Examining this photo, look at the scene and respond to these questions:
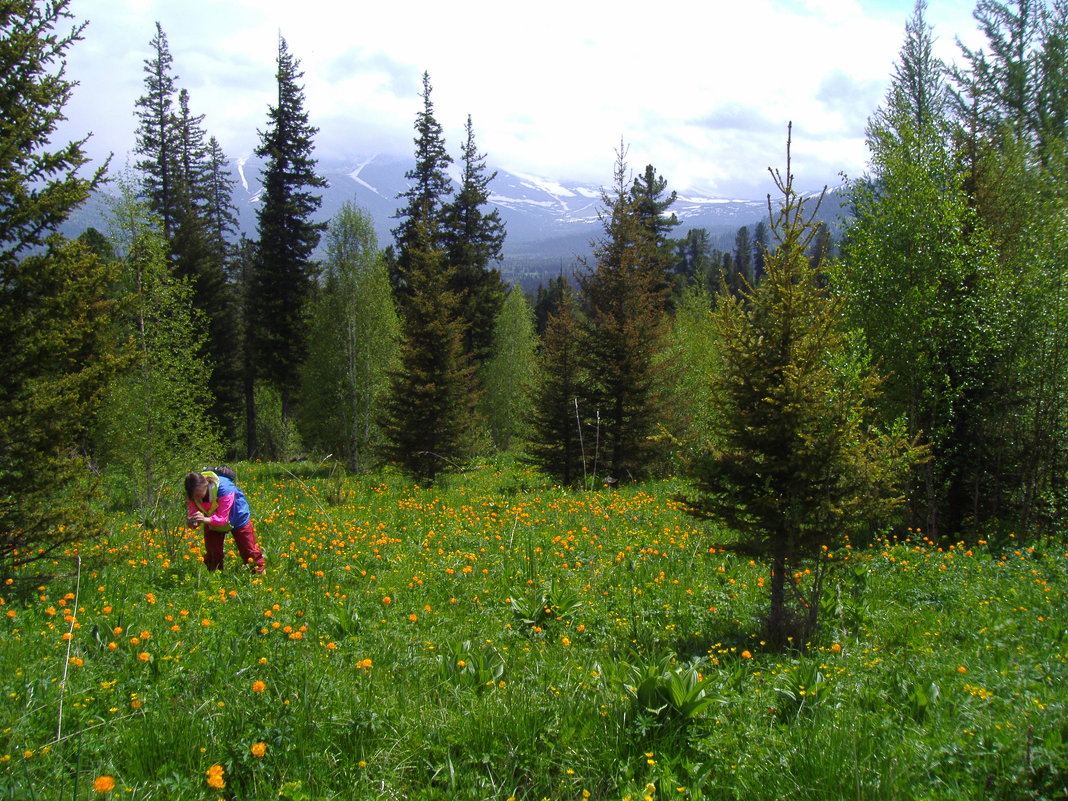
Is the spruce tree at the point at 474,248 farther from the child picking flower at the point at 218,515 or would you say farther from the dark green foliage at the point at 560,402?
the child picking flower at the point at 218,515

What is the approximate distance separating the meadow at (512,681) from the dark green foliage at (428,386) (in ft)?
30.0

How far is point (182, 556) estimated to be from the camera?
6.99 metres

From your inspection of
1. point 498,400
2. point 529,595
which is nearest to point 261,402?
point 498,400

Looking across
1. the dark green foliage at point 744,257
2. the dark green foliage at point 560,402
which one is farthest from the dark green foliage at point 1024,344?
the dark green foliage at point 744,257

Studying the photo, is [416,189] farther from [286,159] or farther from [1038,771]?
[1038,771]

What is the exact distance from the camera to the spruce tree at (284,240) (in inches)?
1030

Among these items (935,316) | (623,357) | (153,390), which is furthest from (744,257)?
(153,390)

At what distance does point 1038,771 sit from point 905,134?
1153cm

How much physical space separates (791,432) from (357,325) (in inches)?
855

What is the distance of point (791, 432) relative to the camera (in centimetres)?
540

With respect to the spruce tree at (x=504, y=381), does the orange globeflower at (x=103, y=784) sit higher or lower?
lower

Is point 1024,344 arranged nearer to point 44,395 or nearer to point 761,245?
point 761,245

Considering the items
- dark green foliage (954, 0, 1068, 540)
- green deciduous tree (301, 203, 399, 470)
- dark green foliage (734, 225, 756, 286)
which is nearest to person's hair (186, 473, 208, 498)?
dark green foliage (954, 0, 1068, 540)

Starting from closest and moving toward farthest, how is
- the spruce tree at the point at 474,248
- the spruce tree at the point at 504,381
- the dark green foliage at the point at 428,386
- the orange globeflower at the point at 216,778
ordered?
the orange globeflower at the point at 216,778, the dark green foliage at the point at 428,386, the spruce tree at the point at 474,248, the spruce tree at the point at 504,381
